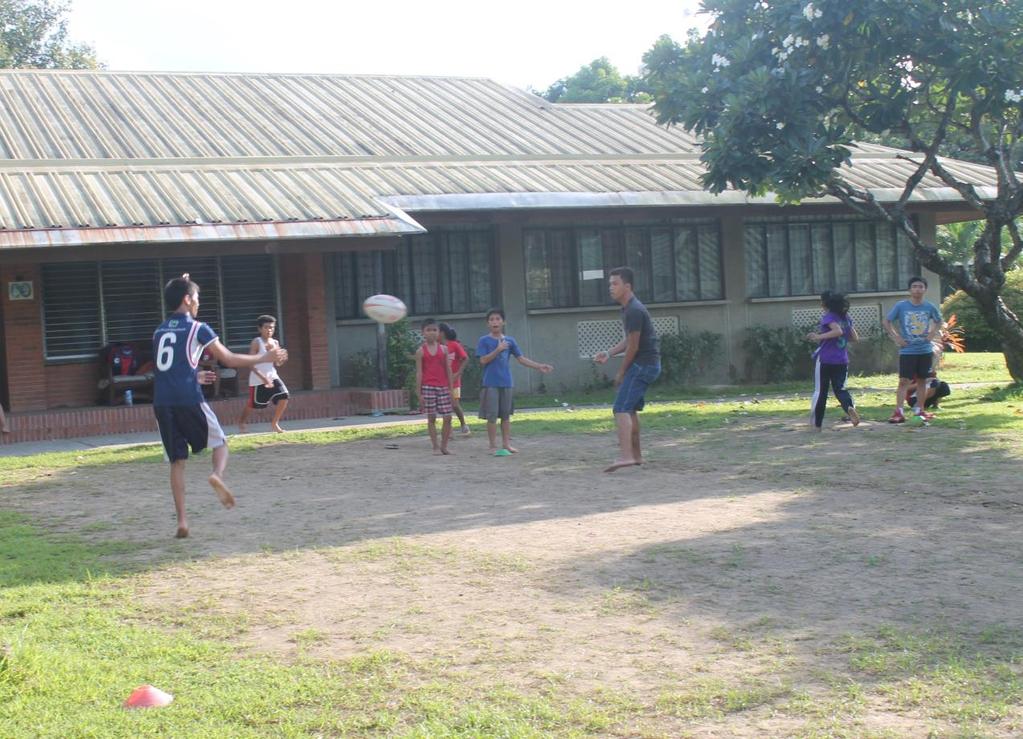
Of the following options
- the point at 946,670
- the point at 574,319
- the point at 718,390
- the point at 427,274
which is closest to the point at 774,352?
the point at 718,390

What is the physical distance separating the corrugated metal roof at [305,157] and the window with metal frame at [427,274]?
132cm

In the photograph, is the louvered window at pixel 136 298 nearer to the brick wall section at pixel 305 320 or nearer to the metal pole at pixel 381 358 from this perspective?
the brick wall section at pixel 305 320

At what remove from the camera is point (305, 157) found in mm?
20875

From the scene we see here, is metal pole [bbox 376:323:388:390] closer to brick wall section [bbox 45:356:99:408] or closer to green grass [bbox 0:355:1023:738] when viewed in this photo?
brick wall section [bbox 45:356:99:408]

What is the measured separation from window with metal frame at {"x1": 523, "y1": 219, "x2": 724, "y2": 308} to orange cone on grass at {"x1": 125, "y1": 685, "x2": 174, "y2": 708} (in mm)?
17597

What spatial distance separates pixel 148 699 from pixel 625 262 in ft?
62.1

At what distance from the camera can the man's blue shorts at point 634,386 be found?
38.0 feet

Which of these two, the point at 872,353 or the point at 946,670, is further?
the point at 872,353

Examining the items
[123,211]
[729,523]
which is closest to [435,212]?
[123,211]

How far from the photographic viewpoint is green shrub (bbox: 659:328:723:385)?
22.9 m

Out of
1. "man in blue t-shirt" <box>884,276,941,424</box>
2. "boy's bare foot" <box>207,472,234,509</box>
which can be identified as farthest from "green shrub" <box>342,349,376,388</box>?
"boy's bare foot" <box>207,472,234,509</box>

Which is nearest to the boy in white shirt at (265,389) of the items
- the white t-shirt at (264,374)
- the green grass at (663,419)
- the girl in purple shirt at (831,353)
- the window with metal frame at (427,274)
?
the white t-shirt at (264,374)

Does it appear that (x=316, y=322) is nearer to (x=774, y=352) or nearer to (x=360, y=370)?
(x=360, y=370)

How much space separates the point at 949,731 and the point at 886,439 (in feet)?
30.5
